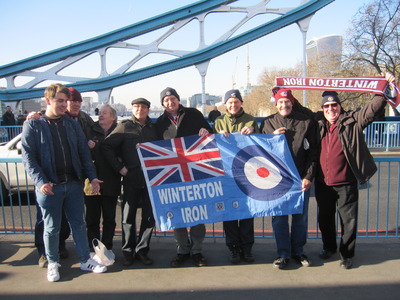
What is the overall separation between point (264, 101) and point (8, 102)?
49071 mm

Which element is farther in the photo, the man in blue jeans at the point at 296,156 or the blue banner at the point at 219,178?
the blue banner at the point at 219,178

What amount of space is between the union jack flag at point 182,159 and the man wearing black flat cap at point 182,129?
106mm

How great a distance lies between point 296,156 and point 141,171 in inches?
72.6

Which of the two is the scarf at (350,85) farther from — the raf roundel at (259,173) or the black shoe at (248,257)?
the black shoe at (248,257)

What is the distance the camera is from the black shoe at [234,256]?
3811mm

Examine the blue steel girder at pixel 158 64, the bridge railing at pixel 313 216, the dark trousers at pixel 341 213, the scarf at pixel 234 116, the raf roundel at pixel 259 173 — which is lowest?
the bridge railing at pixel 313 216

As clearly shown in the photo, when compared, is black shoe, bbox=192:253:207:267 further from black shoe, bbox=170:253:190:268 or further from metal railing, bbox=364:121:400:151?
metal railing, bbox=364:121:400:151

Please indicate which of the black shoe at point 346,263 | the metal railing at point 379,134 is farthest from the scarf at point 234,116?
the metal railing at point 379,134

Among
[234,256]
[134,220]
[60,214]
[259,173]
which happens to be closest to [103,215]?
[134,220]

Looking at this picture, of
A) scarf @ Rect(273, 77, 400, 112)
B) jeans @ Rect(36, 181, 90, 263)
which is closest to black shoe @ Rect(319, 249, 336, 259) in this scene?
scarf @ Rect(273, 77, 400, 112)

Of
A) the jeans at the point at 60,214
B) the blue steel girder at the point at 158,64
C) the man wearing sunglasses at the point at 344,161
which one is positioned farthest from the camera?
the blue steel girder at the point at 158,64

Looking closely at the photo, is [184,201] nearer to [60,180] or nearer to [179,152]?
[179,152]

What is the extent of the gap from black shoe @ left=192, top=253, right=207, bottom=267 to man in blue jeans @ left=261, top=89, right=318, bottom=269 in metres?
0.82

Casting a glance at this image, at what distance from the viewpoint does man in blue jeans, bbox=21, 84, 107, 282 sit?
3227 mm
